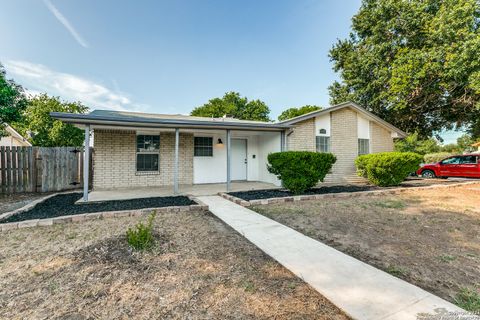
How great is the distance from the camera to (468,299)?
6.82 ft

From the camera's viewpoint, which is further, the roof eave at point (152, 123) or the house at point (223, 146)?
the house at point (223, 146)

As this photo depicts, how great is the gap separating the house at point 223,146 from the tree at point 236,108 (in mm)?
25989

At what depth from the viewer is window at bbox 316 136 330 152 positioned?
10305 millimetres

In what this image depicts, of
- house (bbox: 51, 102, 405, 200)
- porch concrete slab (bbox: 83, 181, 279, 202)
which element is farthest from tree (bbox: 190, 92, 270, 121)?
porch concrete slab (bbox: 83, 181, 279, 202)

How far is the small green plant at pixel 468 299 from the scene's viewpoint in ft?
6.39

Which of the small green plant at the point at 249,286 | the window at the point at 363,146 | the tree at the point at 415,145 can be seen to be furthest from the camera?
the tree at the point at 415,145

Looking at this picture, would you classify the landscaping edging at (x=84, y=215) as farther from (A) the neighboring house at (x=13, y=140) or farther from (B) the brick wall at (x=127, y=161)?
(A) the neighboring house at (x=13, y=140)

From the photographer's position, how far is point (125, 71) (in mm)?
12484

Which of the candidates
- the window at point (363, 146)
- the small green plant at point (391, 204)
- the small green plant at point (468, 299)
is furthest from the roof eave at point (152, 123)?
the small green plant at point (468, 299)

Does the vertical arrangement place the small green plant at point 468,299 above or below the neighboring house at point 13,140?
below

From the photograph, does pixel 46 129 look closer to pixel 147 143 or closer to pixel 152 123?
pixel 147 143

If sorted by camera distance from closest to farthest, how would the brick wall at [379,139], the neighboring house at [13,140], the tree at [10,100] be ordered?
the tree at [10,100] → the brick wall at [379,139] → the neighboring house at [13,140]

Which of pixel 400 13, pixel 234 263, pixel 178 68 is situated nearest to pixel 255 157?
pixel 178 68

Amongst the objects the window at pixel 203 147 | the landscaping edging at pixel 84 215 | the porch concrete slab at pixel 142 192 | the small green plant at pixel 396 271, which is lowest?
the small green plant at pixel 396 271
